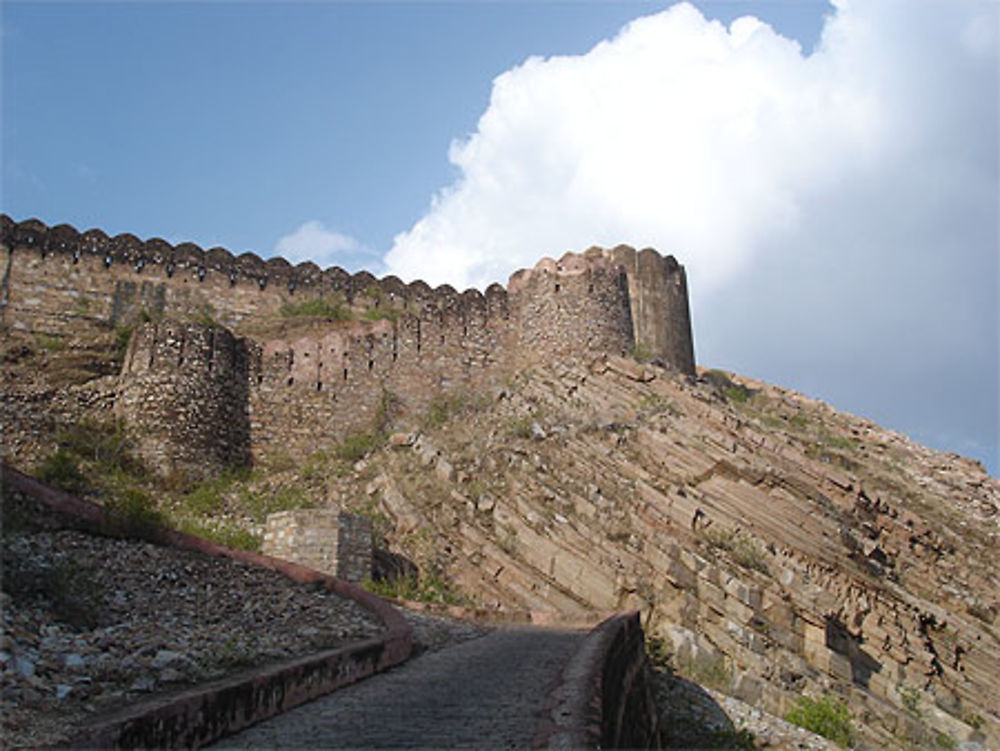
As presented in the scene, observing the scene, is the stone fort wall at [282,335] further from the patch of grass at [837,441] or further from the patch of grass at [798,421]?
the patch of grass at [837,441]

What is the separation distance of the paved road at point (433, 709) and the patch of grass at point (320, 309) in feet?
49.2

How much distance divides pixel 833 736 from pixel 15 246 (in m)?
20.2

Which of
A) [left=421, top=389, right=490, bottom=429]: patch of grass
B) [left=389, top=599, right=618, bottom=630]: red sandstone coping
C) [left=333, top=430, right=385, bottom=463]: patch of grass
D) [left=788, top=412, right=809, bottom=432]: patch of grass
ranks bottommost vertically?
[left=389, top=599, right=618, bottom=630]: red sandstone coping

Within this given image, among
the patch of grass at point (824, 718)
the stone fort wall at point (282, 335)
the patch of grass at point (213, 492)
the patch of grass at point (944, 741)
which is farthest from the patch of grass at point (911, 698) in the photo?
the patch of grass at point (213, 492)

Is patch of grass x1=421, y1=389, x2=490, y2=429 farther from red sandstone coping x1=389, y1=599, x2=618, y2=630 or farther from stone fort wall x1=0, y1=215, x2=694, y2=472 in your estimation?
red sandstone coping x1=389, y1=599, x2=618, y2=630

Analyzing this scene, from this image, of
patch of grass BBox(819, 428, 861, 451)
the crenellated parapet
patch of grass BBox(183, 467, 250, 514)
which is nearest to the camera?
patch of grass BBox(183, 467, 250, 514)

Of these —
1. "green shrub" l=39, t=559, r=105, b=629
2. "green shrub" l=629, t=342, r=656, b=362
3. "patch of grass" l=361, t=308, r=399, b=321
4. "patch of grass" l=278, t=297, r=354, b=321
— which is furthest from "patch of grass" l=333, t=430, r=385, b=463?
"green shrub" l=39, t=559, r=105, b=629

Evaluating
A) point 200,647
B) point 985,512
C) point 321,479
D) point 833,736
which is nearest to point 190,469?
point 321,479

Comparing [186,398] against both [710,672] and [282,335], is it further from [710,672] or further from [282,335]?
[710,672]

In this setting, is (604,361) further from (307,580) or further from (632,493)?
(307,580)

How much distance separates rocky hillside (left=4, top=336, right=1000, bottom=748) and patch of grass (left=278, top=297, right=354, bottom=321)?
4.52 meters

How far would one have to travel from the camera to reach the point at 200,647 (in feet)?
24.0

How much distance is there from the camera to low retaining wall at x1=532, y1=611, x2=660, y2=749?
5.57m

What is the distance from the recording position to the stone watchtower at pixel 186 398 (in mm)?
17500
